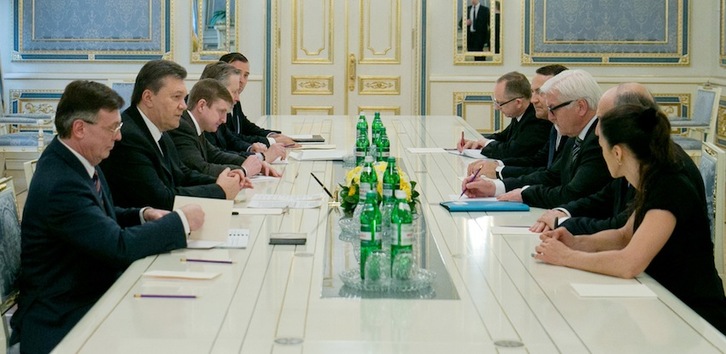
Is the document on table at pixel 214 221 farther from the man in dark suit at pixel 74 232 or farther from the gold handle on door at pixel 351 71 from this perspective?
the gold handle on door at pixel 351 71

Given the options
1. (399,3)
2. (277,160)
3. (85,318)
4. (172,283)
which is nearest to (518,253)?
(172,283)

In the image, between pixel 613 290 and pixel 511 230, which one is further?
pixel 511 230

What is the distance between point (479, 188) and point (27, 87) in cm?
686

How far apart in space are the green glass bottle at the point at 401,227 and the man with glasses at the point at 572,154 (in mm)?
1564

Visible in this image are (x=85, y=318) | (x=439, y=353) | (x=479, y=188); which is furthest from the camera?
(x=479, y=188)

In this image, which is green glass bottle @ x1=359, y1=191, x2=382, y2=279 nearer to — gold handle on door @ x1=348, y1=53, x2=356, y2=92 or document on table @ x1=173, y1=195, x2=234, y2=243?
document on table @ x1=173, y1=195, x2=234, y2=243

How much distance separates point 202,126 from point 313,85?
495cm

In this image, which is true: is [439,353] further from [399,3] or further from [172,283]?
[399,3]

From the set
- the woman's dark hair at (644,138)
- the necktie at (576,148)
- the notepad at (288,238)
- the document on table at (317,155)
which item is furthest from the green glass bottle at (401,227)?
the document on table at (317,155)

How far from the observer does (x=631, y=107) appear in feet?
10.5

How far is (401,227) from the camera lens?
271 cm

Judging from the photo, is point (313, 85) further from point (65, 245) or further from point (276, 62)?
point (65, 245)

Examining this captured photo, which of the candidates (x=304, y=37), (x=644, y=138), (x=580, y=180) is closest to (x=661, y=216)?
(x=644, y=138)

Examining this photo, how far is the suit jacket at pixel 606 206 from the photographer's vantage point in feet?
11.0
